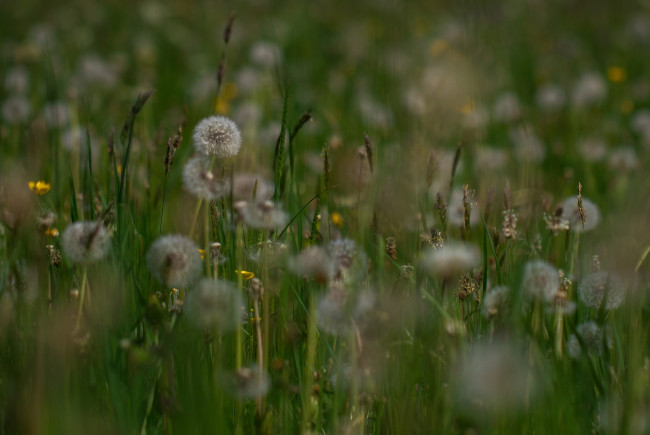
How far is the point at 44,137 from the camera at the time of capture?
111 inches

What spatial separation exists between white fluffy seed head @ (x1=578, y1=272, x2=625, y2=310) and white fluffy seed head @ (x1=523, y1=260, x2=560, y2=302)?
0.19 m

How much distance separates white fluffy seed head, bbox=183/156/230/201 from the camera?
5.69ft

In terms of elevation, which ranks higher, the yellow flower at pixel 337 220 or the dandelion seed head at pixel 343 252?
the yellow flower at pixel 337 220

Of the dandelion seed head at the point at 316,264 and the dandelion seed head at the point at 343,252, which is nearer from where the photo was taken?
the dandelion seed head at the point at 316,264

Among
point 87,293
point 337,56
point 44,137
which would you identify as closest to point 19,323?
point 87,293

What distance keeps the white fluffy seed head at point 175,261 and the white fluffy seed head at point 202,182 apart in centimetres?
24

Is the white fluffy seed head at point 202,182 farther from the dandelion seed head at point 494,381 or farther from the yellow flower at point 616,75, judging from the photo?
the yellow flower at point 616,75

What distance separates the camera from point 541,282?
4.88 feet

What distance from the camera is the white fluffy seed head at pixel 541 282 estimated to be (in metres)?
1.48

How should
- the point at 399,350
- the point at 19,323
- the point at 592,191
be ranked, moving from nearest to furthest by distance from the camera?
the point at 19,323 < the point at 399,350 < the point at 592,191

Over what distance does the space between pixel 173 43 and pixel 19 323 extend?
496 cm

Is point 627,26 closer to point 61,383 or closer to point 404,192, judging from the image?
point 404,192

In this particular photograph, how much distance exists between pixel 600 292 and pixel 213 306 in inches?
34.2

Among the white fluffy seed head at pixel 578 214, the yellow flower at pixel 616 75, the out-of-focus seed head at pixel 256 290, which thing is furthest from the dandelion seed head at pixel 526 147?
the out-of-focus seed head at pixel 256 290
